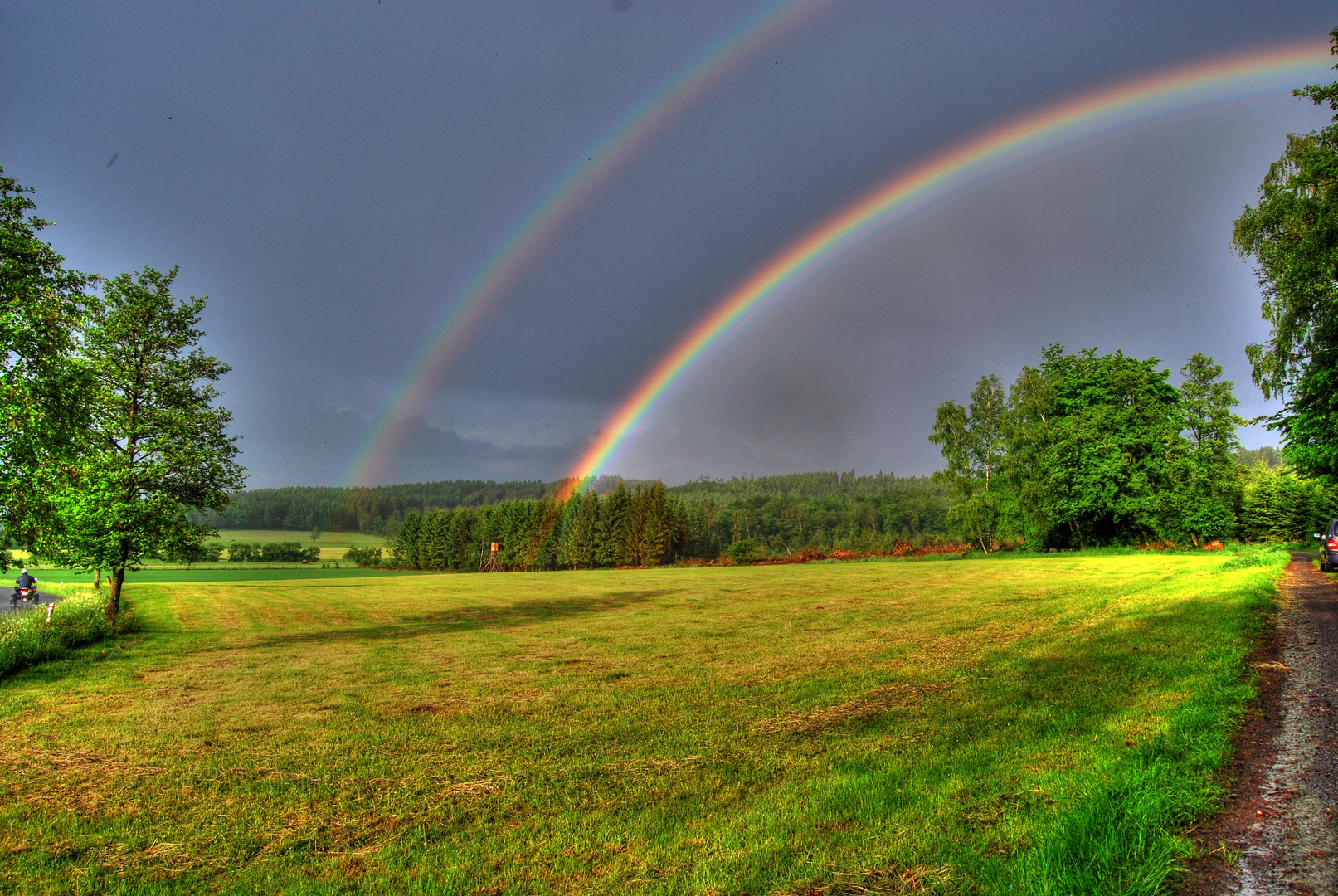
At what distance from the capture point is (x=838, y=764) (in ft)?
18.4

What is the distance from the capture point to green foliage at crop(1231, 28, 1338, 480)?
1898cm

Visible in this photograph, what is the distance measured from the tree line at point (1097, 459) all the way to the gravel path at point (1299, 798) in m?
43.6

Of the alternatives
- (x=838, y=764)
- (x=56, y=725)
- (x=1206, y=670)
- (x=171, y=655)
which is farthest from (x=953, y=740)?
(x=171, y=655)

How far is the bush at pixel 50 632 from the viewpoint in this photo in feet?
42.0

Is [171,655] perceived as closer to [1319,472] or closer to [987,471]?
[1319,472]

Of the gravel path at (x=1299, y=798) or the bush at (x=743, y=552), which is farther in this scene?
the bush at (x=743, y=552)

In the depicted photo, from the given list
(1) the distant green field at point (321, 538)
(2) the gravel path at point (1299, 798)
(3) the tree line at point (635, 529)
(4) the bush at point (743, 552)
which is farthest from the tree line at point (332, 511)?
(2) the gravel path at point (1299, 798)

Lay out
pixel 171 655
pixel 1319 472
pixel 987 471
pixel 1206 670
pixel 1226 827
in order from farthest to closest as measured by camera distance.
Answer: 1. pixel 987 471
2. pixel 1319 472
3. pixel 171 655
4. pixel 1206 670
5. pixel 1226 827

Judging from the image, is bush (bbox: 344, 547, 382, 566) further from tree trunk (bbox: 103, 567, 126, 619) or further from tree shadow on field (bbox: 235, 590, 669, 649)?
tree trunk (bbox: 103, 567, 126, 619)

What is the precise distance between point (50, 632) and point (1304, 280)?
122ft

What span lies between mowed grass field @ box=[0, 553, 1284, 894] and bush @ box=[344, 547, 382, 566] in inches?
4553

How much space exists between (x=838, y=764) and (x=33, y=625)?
64.8 ft

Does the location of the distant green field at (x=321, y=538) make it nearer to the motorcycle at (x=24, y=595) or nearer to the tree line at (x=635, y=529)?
the tree line at (x=635, y=529)

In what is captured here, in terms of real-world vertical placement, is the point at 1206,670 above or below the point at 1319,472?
below
